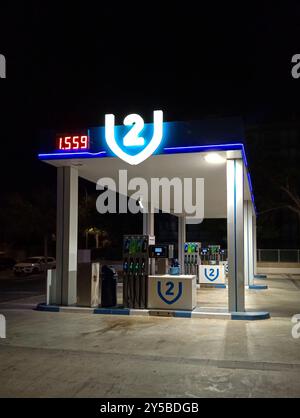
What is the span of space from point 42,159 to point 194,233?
4825 centimetres

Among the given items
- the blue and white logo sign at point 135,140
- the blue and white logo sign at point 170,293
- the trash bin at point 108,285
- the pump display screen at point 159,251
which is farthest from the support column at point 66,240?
the blue and white logo sign at point 170,293

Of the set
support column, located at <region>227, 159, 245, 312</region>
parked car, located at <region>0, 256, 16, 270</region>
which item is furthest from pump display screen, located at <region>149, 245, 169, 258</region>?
parked car, located at <region>0, 256, 16, 270</region>

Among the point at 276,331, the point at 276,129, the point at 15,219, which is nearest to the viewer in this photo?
the point at 276,331

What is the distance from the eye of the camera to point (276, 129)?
180 ft

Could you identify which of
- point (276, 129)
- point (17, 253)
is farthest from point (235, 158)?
point (276, 129)

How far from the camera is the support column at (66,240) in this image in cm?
1121

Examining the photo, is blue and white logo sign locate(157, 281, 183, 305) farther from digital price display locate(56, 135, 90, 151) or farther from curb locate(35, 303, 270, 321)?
digital price display locate(56, 135, 90, 151)

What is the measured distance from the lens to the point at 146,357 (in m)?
6.52

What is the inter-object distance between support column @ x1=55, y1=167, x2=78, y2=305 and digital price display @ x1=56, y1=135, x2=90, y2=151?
945mm

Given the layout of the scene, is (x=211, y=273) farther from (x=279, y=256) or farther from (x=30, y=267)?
(x=279, y=256)

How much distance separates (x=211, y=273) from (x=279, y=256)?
47.7 ft

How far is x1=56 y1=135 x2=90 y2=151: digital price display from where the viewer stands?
10.5 metres

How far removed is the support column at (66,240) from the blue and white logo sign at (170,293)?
2355mm

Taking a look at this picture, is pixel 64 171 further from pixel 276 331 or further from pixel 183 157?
pixel 276 331
